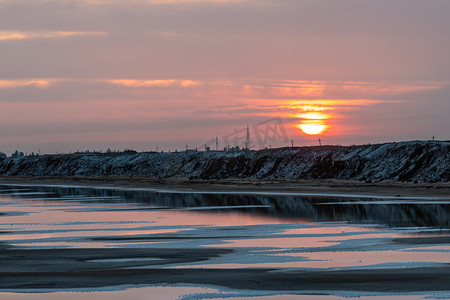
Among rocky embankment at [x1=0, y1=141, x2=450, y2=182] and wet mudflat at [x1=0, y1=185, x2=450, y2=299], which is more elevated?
rocky embankment at [x1=0, y1=141, x2=450, y2=182]

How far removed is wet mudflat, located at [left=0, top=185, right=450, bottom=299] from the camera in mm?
15969

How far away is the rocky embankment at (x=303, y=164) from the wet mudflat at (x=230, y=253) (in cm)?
3548

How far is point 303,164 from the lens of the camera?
294 feet

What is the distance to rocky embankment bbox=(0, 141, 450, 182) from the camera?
73.6 meters

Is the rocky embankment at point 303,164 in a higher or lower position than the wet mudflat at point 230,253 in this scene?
higher

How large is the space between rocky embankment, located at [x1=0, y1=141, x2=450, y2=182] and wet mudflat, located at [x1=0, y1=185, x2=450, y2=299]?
116ft

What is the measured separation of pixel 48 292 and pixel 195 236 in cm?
1113

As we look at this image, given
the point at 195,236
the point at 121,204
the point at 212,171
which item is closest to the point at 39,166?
the point at 212,171

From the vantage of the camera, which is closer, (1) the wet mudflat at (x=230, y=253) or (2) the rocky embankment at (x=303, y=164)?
(1) the wet mudflat at (x=230, y=253)

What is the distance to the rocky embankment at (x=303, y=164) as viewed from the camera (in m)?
73.6

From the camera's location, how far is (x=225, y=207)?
42125mm

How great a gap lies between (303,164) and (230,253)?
2710 inches

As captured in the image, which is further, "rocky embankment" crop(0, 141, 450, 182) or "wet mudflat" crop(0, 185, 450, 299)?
"rocky embankment" crop(0, 141, 450, 182)

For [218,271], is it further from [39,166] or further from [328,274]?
[39,166]
